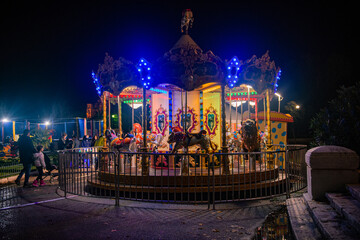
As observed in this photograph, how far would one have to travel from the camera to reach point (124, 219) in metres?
5.80

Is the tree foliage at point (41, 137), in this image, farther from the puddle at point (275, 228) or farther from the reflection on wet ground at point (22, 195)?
the puddle at point (275, 228)

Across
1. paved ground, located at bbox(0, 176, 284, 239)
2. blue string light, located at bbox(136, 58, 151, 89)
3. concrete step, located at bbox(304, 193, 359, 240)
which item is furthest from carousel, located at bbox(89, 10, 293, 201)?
concrete step, located at bbox(304, 193, 359, 240)

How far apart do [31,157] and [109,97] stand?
5011mm

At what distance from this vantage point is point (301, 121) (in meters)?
37.7

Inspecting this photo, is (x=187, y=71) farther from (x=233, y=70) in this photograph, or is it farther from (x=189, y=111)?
(x=189, y=111)

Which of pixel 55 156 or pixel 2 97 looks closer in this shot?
pixel 55 156

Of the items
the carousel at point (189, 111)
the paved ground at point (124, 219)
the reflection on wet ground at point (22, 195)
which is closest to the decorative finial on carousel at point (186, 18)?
the carousel at point (189, 111)

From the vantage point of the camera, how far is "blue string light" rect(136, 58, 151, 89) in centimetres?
987

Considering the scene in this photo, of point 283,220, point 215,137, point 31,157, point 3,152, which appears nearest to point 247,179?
point 283,220

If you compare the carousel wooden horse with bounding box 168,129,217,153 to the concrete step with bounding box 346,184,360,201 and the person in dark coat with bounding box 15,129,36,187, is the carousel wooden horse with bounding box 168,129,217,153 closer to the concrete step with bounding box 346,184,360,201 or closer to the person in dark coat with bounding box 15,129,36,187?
the concrete step with bounding box 346,184,360,201

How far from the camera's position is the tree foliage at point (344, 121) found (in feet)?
19.6

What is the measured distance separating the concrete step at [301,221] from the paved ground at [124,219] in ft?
1.72

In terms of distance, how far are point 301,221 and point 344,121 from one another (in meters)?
2.48

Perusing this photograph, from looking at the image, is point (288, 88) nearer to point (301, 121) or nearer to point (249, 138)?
point (301, 121)
